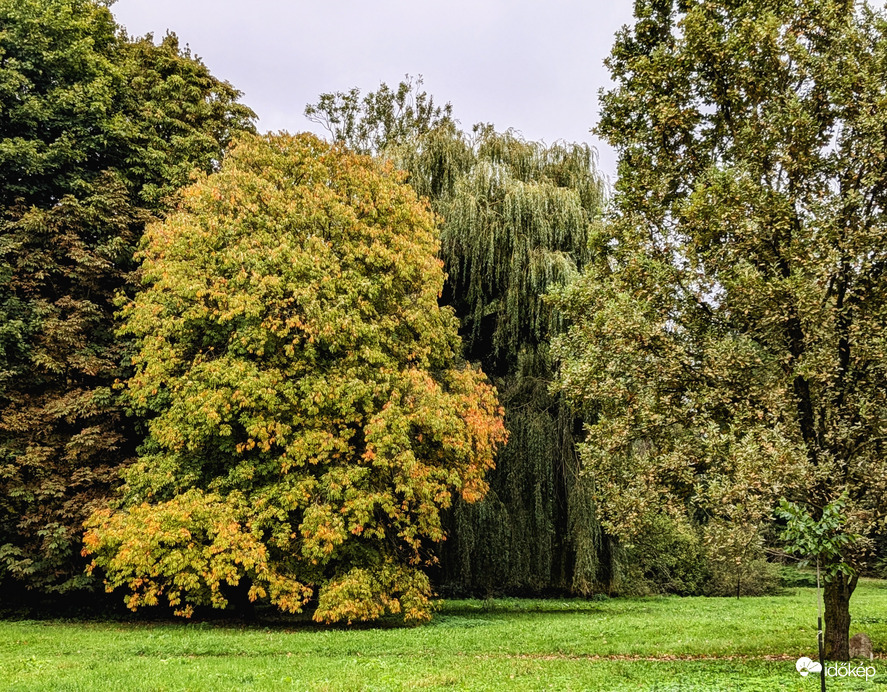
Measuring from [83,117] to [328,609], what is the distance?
56.4 ft

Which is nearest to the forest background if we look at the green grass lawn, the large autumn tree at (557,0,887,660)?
the large autumn tree at (557,0,887,660)

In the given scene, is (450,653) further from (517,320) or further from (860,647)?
→ (517,320)

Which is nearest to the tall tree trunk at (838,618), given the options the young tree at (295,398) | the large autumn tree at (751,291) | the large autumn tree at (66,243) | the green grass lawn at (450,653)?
the large autumn tree at (751,291)

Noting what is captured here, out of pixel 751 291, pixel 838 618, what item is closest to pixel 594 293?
pixel 751 291

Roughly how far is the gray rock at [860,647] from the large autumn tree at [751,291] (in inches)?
22.9

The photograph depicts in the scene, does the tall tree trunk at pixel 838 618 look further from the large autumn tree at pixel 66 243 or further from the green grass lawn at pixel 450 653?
the large autumn tree at pixel 66 243

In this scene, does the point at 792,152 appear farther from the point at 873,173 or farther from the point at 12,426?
the point at 12,426

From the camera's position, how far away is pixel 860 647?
11.1 metres

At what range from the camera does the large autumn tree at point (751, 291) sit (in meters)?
9.77

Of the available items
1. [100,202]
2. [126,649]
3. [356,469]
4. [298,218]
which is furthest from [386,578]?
[100,202]

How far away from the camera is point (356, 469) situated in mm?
16203

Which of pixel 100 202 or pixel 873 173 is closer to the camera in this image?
pixel 873 173

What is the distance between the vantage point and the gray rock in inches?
432

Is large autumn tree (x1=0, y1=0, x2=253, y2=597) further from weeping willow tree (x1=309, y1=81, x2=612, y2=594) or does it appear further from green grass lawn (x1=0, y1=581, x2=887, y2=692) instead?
weeping willow tree (x1=309, y1=81, x2=612, y2=594)
